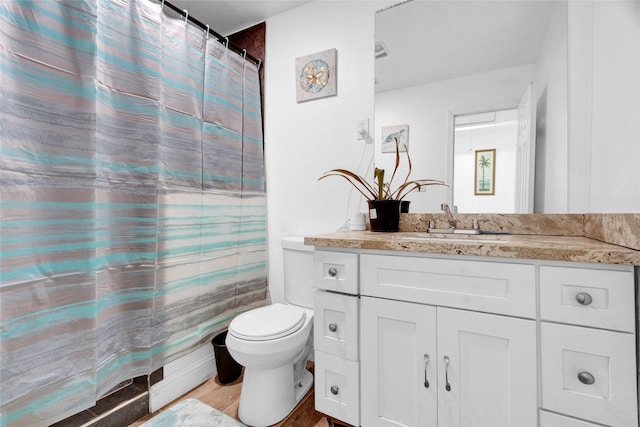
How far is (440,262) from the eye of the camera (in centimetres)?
97

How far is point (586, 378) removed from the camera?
78cm

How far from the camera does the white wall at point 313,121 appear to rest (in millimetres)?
1705

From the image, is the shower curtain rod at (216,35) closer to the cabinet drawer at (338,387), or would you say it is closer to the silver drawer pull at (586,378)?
the cabinet drawer at (338,387)

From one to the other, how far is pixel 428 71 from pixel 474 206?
2.53 feet

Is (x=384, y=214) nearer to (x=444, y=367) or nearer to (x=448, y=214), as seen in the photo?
(x=448, y=214)

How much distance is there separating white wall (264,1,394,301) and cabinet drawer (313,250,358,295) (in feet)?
2.00

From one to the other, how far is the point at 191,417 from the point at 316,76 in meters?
2.00

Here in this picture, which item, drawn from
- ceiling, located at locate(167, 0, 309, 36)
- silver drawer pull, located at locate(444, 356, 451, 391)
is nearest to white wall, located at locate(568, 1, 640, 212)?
silver drawer pull, located at locate(444, 356, 451, 391)

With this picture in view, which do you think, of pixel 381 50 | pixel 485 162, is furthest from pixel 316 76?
pixel 485 162

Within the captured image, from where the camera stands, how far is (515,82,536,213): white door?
1341 mm

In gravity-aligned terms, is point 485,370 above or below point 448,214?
below

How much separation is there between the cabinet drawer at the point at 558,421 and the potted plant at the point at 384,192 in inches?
34.6

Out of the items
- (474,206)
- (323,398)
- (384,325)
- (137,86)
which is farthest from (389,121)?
(323,398)

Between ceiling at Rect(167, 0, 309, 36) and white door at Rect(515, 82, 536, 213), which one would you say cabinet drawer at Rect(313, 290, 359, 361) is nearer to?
white door at Rect(515, 82, 536, 213)
